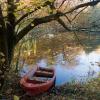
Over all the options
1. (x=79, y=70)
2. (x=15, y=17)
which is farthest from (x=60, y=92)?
(x=79, y=70)

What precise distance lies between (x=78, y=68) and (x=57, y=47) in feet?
27.6

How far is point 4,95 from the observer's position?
949 centimetres

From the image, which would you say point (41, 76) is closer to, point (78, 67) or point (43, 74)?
point (43, 74)

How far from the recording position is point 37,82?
11.9 metres

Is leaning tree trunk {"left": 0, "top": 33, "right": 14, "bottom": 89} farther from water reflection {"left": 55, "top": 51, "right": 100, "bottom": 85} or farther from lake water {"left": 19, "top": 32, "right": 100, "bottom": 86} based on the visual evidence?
water reflection {"left": 55, "top": 51, "right": 100, "bottom": 85}

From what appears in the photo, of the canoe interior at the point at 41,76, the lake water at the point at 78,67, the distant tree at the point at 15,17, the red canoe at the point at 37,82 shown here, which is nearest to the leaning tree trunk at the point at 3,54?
the distant tree at the point at 15,17

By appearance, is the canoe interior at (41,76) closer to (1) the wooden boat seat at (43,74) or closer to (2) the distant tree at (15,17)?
(1) the wooden boat seat at (43,74)

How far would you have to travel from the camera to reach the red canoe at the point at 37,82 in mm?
11000

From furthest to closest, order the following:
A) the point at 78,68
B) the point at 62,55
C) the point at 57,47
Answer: the point at 57,47 → the point at 62,55 → the point at 78,68

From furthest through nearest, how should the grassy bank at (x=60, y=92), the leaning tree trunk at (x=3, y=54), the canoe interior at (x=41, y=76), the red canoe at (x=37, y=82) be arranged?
the canoe interior at (x=41, y=76), the red canoe at (x=37, y=82), the grassy bank at (x=60, y=92), the leaning tree trunk at (x=3, y=54)

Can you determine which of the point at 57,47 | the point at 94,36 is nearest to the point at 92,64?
the point at 57,47

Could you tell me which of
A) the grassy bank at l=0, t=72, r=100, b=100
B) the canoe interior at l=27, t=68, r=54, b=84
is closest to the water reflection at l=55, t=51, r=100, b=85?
the canoe interior at l=27, t=68, r=54, b=84

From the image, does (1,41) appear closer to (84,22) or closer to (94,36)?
(84,22)

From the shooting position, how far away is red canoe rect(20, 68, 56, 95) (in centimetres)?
1100
